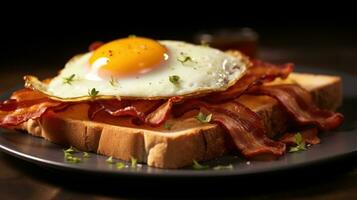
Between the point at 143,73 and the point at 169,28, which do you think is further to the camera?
the point at 169,28

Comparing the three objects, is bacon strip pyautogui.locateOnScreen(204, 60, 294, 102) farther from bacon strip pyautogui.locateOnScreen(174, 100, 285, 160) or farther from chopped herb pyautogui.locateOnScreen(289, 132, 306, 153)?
chopped herb pyautogui.locateOnScreen(289, 132, 306, 153)

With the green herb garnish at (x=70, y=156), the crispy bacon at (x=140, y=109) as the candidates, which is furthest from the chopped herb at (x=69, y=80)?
the green herb garnish at (x=70, y=156)

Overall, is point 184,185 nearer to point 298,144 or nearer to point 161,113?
point 161,113

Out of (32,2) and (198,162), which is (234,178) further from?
(32,2)

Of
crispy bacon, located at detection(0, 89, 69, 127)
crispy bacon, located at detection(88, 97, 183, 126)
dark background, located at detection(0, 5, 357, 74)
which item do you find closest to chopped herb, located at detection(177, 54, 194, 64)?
crispy bacon, located at detection(88, 97, 183, 126)

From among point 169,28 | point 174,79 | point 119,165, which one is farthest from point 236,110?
point 169,28

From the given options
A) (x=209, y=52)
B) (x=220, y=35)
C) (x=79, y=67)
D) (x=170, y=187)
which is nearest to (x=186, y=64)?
(x=209, y=52)
